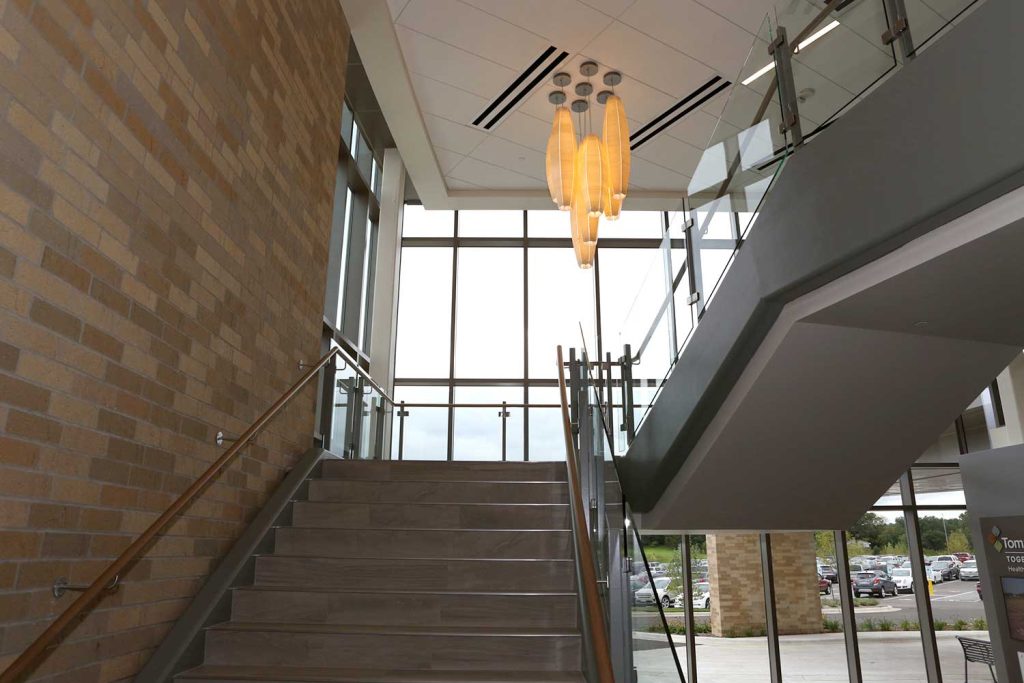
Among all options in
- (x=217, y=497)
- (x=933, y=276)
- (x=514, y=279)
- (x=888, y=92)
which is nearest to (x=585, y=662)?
(x=217, y=497)

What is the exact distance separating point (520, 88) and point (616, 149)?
207 centimetres

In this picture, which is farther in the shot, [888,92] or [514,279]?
[514,279]

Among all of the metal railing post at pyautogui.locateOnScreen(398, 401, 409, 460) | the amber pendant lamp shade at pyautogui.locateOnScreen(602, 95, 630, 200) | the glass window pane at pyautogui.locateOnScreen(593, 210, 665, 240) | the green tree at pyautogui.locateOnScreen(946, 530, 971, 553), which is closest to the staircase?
the amber pendant lamp shade at pyautogui.locateOnScreen(602, 95, 630, 200)

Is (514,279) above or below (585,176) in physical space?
above

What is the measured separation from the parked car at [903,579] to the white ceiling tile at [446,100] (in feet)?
26.7

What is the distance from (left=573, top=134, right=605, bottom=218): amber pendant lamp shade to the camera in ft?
20.1

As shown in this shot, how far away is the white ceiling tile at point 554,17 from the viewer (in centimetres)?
657

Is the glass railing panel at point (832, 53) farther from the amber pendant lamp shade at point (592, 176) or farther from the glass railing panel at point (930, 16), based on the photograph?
the amber pendant lamp shade at point (592, 176)

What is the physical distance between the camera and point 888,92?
3043 millimetres

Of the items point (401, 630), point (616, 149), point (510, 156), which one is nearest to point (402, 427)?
point (510, 156)

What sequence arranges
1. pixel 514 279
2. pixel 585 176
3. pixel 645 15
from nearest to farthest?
pixel 585 176 < pixel 645 15 < pixel 514 279

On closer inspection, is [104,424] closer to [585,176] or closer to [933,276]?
[933,276]

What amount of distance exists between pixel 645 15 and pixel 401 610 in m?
5.62

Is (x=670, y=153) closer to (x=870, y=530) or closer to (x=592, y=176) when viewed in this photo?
(x=592, y=176)
